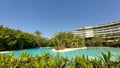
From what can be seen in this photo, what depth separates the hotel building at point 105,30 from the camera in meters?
64.4

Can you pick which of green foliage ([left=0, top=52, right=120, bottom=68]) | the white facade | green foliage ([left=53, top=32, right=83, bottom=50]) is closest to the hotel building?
the white facade

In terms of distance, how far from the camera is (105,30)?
74.8m

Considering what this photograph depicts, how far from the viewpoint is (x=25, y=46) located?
54.5 m

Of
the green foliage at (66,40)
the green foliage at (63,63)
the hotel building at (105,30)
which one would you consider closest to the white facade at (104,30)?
the hotel building at (105,30)

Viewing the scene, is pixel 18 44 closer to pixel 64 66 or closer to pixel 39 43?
pixel 39 43

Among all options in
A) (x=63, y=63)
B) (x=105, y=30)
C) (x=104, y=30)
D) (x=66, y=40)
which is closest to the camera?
(x=63, y=63)

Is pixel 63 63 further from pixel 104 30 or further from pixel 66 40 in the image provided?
pixel 104 30

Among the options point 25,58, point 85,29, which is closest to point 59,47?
point 25,58

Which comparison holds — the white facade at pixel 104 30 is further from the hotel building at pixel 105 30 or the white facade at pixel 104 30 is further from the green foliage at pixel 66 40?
the green foliage at pixel 66 40

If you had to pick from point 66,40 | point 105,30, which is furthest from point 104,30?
point 66,40

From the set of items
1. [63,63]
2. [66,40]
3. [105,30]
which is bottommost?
[63,63]

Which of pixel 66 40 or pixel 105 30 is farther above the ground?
pixel 105 30

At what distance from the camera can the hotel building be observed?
64.4 metres

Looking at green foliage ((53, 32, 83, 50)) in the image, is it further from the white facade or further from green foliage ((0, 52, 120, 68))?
green foliage ((0, 52, 120, 68))
